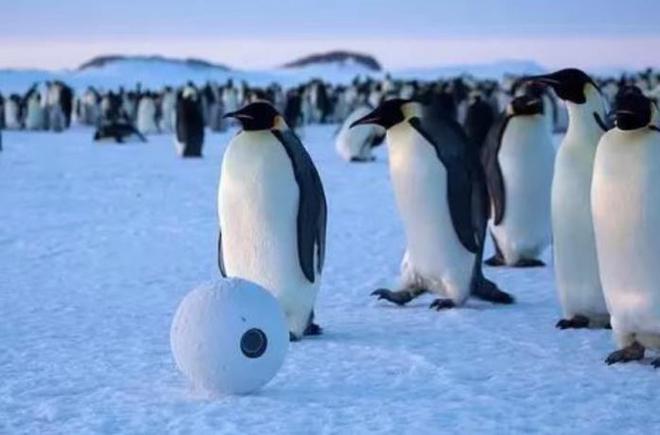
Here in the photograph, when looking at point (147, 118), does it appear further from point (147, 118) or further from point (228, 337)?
point (228, 337)

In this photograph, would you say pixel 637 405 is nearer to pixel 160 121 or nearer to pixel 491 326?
pixel 491 326

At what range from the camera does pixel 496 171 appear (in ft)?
30.2

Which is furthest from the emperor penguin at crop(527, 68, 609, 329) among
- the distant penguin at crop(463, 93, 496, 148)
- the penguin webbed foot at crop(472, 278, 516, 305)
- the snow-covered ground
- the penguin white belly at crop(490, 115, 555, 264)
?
the distant penguin at crop(463, 93, 496, 148)

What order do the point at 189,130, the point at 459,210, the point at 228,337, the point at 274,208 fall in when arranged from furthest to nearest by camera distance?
the point at 189,130 < the point at 459,210 < the point at 274,208 < the point at 228,337

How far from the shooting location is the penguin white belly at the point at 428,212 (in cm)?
717

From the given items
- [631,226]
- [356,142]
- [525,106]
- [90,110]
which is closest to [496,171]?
[525,106]

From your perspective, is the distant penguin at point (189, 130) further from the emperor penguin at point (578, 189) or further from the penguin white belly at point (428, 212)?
the emperor penguin at point (578, 189)

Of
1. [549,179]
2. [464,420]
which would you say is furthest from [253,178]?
[549,179]

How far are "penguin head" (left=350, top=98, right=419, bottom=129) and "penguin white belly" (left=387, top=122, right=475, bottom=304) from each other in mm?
42

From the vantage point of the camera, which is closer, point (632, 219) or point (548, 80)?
point (632, 219)

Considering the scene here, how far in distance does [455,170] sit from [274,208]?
1.39m

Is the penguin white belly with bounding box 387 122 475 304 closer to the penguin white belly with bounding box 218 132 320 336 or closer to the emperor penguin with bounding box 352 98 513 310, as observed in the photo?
the emperor penguin with bounding box 352 98 513 310

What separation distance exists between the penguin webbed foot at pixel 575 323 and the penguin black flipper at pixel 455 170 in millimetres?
820

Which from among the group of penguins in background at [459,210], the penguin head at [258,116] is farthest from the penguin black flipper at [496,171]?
the penguin head at [258,116]
